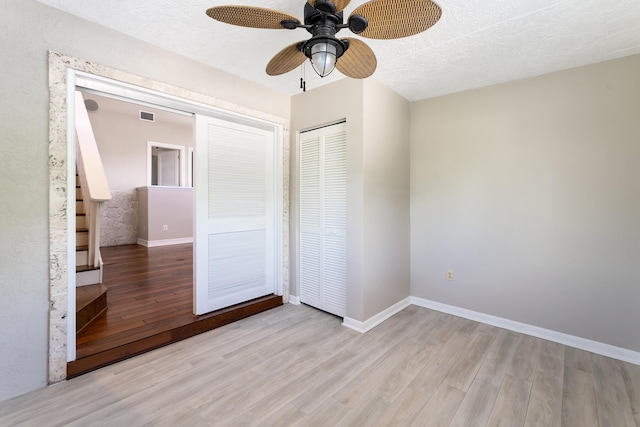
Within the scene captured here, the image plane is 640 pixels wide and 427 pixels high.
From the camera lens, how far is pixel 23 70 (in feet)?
5.48

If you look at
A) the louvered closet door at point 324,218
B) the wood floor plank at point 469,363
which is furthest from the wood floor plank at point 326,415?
the louvered closet door at point 324,218

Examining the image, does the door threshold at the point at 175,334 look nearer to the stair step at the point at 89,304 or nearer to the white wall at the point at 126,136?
the stair step at the point at 89,304

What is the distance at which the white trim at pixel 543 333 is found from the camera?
2.16 metres

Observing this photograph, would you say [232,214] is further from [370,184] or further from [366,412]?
[366,412]

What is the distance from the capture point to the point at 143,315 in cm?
256

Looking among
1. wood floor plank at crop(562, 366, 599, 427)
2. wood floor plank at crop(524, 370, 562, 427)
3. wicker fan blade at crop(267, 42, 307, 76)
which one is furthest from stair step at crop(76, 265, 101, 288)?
wood floor plank at crop(562, 366, 599, 427)

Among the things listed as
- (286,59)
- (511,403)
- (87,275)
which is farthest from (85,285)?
(511,403)

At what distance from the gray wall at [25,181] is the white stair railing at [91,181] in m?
1.11

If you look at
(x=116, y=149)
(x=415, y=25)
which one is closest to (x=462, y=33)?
(x=415, y=25)

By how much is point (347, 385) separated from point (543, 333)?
195cm

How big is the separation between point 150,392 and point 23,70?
2.14 m

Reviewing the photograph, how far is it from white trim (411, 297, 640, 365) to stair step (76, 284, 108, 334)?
3.29 m

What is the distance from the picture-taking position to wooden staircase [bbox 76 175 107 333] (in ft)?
7.57

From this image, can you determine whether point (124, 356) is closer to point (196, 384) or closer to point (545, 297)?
point (196, 384)
